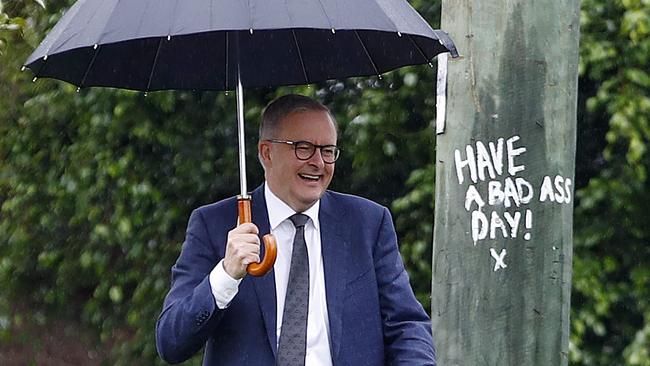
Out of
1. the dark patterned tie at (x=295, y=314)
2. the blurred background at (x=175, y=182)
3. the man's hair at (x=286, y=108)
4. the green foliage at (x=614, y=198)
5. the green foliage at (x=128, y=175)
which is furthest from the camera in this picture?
the green foliage at (x=128, y=175)

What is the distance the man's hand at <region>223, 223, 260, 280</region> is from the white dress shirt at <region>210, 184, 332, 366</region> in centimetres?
3

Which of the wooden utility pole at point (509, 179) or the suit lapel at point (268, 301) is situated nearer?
the suit lapel at point (268, 301)

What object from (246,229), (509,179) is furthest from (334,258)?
(509,179)

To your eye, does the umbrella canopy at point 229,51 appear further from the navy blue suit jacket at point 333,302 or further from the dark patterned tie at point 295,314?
the dark patterned tie at point 295,314

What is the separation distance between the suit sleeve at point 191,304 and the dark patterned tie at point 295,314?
0.67 feet

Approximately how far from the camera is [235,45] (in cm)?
479

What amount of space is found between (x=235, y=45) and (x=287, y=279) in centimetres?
93

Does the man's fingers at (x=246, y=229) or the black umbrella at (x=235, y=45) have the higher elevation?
the black umbrella at (x=235, y=45)

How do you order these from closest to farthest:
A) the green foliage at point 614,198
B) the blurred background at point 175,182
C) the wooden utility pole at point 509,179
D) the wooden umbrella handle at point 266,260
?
1. the wooden umbrella handle at point 266,260
2. the wooden utility pole at point 509,179
3. the green foliage at point 614,198
4. the blurred background at point 175,182

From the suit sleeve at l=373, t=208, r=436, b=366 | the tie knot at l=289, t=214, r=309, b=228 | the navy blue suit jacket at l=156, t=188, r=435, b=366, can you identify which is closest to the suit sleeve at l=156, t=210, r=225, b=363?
the navy blue suit jacket at l=156, t=188, r=435, b=366

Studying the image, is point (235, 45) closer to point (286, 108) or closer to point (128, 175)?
point (286, 108)

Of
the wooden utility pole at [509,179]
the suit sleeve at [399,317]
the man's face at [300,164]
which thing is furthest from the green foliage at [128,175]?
the man's face at [300,164]

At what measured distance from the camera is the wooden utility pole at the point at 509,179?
4.78 meters

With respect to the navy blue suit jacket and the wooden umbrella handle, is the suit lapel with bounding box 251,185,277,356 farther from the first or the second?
the wooden umbrella handle
